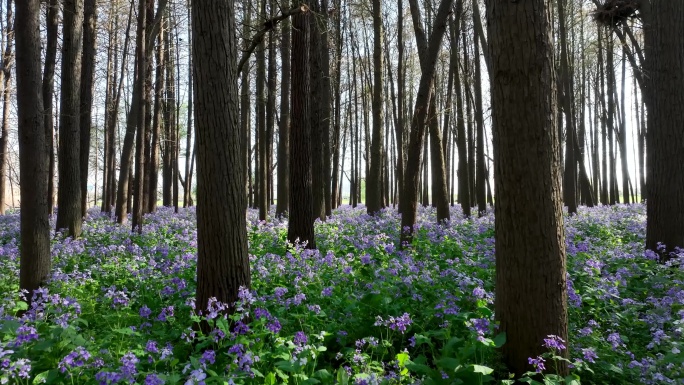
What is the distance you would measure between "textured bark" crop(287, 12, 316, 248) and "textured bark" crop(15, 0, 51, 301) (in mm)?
3476

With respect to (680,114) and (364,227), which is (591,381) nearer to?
(680,114)

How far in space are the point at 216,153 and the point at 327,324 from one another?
5.81 feet

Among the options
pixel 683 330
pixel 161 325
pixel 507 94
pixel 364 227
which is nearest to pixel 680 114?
pixel 683 330

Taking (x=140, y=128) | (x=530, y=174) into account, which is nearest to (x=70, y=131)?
(x=140, y=128)

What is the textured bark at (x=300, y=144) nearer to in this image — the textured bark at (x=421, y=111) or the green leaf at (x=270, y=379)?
the textured bark at (x=421, y=111)

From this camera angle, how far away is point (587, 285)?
470 centimetres

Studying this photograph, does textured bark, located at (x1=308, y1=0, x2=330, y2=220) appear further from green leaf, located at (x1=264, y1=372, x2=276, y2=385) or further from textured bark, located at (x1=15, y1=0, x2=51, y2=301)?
green leaf, located at (x1=264, y1=372, x2=276, y2=385)

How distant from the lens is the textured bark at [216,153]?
3922 mm

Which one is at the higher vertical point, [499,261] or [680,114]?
[680,114]

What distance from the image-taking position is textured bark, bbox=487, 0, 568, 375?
9.84ft

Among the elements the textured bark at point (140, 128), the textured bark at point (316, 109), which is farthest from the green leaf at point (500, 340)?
the textured bark at point (140, 128)

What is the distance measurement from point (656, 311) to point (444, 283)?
1.92 metres

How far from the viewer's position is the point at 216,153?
156 inches

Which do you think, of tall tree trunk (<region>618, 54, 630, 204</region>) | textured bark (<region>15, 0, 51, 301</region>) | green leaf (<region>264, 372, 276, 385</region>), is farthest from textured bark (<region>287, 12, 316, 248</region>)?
tall tree trunk (<region>618, 54, 630, 204</region>)
